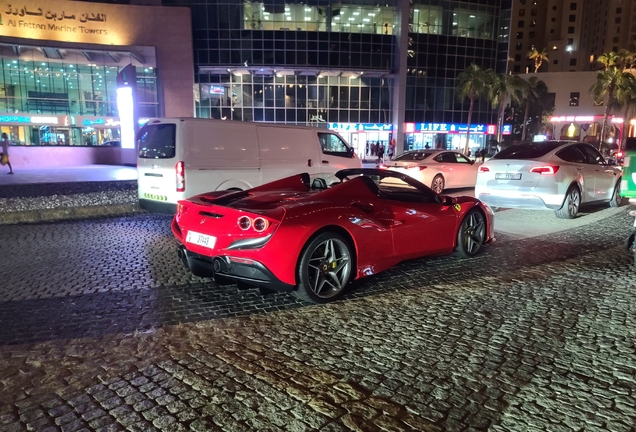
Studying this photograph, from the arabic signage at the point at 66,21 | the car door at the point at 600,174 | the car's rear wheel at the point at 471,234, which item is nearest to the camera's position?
the car's rear wheel at the point at 471,234

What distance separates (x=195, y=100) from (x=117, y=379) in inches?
1804

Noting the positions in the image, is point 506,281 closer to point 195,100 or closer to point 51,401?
point 51,401

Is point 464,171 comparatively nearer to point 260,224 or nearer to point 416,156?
point 416,156

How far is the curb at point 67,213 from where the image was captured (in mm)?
10507

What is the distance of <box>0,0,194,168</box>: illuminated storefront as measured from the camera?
116 ft

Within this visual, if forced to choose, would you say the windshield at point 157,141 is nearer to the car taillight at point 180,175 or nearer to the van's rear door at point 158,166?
the van's rear door at point 158,166

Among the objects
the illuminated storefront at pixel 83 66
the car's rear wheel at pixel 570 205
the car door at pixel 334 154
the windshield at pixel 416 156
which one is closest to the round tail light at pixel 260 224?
the car door at pixel 334 154

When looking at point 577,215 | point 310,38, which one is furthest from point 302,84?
point 577,215

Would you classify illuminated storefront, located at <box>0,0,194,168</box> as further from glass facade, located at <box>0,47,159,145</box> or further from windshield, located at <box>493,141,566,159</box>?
windshield, located at <box>493,141,566,159</box>

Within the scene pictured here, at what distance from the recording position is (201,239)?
515 centimetres

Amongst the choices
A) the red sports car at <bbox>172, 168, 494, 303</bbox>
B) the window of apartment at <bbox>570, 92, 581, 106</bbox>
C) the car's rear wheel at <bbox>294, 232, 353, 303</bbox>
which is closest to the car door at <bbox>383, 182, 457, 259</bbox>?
the red sports car at <bbox>172, 168, 494, 303</bbox>

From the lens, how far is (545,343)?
164 inches

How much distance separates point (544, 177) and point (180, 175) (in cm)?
728

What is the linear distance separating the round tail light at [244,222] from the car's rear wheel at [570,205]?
7827 millimetres
